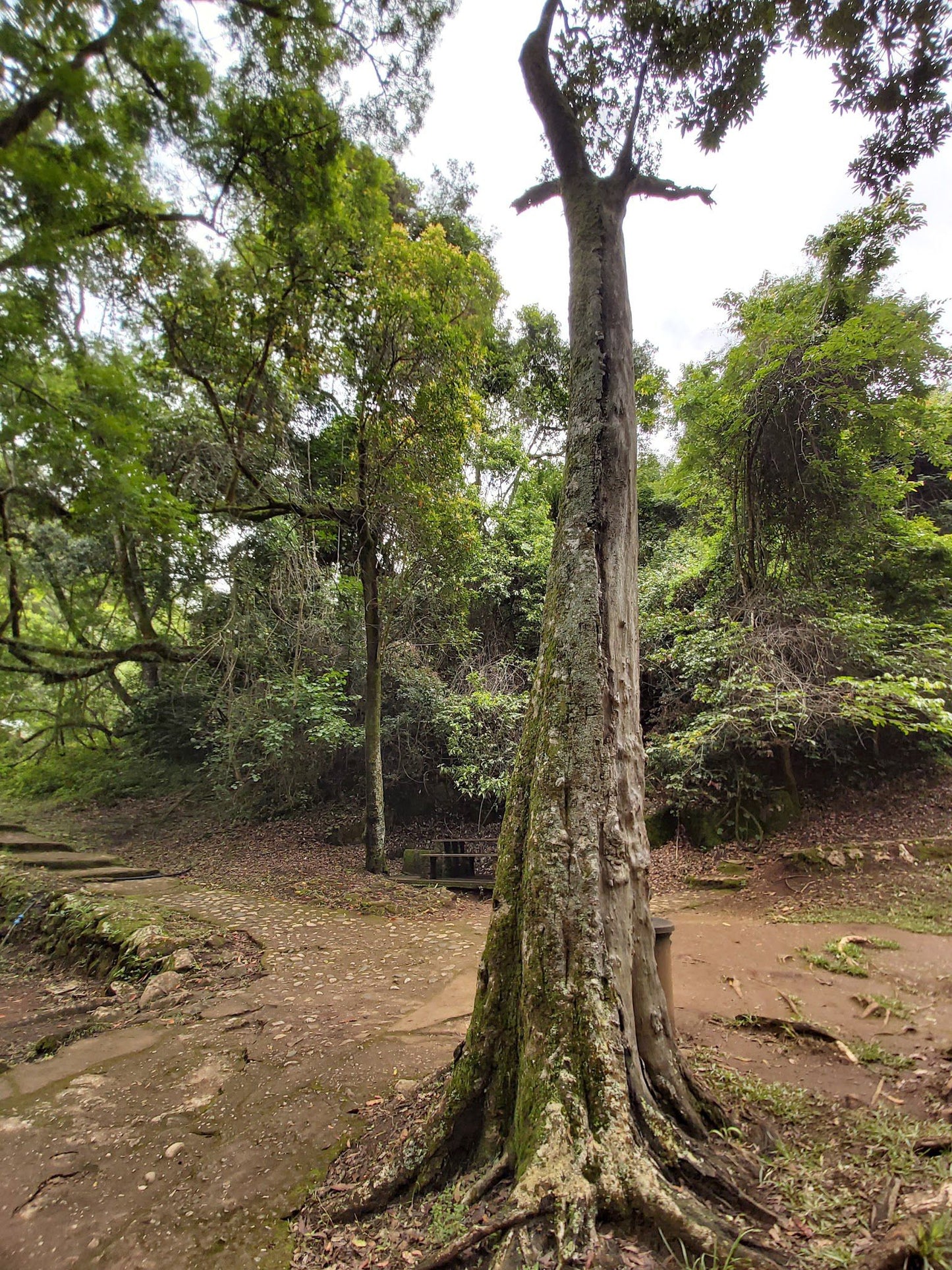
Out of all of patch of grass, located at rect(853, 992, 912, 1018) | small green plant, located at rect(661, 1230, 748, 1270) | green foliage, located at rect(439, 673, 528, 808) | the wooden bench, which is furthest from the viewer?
green foliage, located at rect(439, 673, 528, 808)

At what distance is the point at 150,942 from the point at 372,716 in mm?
3695

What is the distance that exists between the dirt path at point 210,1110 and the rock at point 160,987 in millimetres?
283

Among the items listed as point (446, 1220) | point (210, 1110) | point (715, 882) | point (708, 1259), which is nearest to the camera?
point (708, 1259)

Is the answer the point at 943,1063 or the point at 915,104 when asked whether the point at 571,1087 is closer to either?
the point at 943,1063

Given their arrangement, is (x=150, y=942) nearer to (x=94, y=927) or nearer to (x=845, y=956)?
(x=94, y=927)

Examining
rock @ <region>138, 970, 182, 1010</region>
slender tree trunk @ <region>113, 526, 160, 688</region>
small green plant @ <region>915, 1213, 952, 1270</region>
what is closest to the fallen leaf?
small green plant @ <region>915, 1213, 952, 1270</region>

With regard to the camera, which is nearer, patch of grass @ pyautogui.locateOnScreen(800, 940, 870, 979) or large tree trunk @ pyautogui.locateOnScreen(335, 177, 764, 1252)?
large tree trunk @ pyautogui.locateOnScreen(335, 177, 764, 1252)

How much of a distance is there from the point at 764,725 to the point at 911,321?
5159 mm

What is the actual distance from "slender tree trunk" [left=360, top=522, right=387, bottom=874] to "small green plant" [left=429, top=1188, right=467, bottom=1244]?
5.98 metres

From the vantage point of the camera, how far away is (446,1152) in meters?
2.04

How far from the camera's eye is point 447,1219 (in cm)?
175

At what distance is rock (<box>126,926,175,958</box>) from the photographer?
4.63 meters

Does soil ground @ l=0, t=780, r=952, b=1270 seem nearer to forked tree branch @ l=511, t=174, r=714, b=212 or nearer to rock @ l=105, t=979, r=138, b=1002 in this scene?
rock @ l=105, t=979, r=138, b=1002

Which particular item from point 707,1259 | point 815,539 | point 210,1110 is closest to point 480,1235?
point 707,1259
